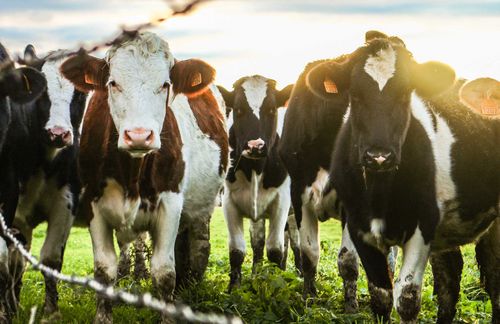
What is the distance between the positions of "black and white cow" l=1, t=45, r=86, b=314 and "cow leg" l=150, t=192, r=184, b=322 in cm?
101

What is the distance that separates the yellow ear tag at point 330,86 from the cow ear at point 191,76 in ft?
3.19

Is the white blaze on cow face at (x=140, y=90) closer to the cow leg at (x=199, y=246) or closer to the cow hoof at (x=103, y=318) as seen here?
the cow hoof at (x=103, y=318)

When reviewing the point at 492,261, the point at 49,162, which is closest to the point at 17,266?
the point at 49,162

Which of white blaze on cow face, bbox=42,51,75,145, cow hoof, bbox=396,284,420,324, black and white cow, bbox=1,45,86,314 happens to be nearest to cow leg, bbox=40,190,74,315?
black and white cow, bbox=1,45,86,314

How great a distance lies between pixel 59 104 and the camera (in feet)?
21.5

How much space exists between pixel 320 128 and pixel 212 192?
4.54 ft

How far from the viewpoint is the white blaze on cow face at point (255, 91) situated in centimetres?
977

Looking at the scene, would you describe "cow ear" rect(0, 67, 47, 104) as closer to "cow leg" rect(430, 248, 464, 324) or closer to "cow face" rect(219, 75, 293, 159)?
"cow leg" rect(430, 248, 464, 324)

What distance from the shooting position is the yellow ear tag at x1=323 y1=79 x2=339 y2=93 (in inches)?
218

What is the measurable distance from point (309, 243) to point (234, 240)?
160 centimetres

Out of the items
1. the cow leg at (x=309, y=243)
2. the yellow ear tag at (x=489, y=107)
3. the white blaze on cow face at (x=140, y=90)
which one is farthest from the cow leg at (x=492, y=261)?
the white blaze on cow face at (x=140, y=90)

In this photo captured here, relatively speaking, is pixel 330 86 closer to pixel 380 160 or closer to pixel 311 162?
pixel 380 160

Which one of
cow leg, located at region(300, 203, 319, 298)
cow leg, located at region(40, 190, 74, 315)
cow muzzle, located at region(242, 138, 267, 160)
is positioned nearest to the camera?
cow leg, located at region(40, 190, 74, 315)

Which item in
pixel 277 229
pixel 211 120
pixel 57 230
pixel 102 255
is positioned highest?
pixel 211 120
